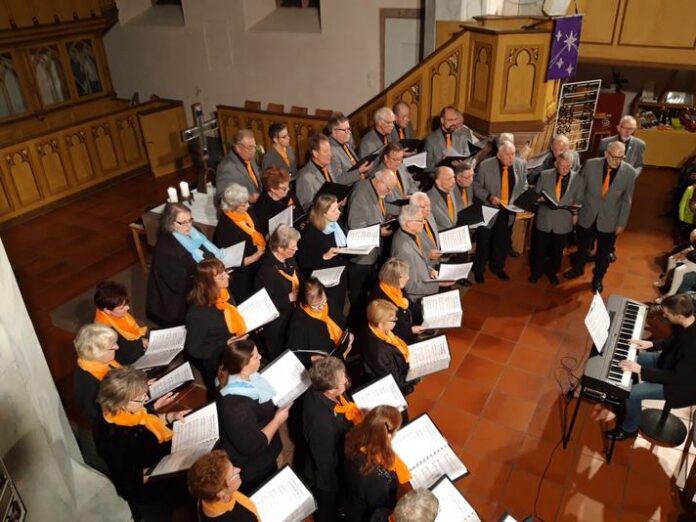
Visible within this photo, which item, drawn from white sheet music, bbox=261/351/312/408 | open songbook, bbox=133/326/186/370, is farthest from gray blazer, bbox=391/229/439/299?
open songbook, bbox=133/326/186/370

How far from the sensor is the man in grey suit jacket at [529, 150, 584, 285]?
6191 millimetres

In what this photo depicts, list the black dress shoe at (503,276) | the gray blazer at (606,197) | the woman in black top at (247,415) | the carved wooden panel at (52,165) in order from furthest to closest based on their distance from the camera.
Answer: the carved wooden panel at (52,165), the black dress shoe at (503,276), the gray blazer at (606,197), the woman in black top at (247,415)

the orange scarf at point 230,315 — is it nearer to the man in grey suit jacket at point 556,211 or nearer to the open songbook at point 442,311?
the open songbook at point 442,311

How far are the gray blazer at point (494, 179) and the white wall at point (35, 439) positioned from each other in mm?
4847

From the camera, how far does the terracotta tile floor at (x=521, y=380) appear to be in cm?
425

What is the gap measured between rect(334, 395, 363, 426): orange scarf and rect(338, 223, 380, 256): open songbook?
6.24 ft

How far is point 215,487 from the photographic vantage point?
2779 millimetres

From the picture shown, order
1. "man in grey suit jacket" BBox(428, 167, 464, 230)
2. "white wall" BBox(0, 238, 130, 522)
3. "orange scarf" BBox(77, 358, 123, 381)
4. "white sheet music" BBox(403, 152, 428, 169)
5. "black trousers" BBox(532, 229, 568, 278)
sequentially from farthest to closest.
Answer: "white sheet music" BBox(403, 152, 428, 169)
"black trousers" BBox(532, 229, 568, 278)
"man in grey suit jacket" BBox(428, 167, 464, 230)
"orange scarf" BBox(77, 358, 123, 381)
"white wall" BBox(0, 238, 130, 522)

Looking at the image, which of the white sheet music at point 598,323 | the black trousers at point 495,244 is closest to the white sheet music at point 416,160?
the black trousers at point 495,244

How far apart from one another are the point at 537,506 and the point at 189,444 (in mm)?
2586

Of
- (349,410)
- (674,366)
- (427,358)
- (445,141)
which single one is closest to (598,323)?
(674,366)

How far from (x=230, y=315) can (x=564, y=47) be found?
5.52 meters

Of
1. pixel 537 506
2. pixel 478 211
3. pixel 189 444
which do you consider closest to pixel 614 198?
pixel 478 211

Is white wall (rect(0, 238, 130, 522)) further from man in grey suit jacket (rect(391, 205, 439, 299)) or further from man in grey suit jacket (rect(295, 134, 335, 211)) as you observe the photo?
man in grey suit jacket (rect(295, 134, 335, 211))
